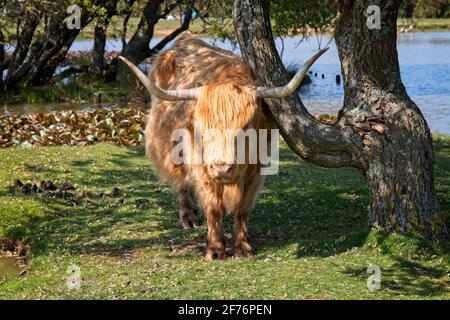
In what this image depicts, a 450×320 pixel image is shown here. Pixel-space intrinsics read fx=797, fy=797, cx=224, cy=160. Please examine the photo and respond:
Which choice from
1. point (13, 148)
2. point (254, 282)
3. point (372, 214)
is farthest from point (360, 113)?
point (13, 148)

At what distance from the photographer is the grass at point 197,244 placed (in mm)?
5852

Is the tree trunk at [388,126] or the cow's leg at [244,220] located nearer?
the tree trunk at [388,126]

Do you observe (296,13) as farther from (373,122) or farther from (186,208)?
(373,122)

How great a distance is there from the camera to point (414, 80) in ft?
82.8

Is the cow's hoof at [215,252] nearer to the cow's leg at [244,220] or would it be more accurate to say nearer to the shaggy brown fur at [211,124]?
the shaggy brown fur at [211,124]

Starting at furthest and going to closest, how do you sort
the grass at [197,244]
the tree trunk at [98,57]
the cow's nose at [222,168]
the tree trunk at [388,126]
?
the tree trunk at [98,57] < the tree trunk at [388,126] < the cow's nose at [222,168] < the grass at [197,244]

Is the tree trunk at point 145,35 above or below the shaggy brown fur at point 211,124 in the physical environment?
above

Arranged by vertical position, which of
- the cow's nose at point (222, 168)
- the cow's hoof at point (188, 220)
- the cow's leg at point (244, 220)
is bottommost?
the cow's hoof at point (188, 220)

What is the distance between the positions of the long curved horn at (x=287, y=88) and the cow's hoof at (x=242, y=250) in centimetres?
133

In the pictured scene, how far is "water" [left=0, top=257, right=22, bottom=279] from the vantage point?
7.06 metres

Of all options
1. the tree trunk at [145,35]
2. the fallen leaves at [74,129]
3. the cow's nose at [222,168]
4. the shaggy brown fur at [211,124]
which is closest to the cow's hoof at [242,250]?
the shaggy brown fur at [211,124]

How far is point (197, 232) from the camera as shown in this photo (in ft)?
26.1
